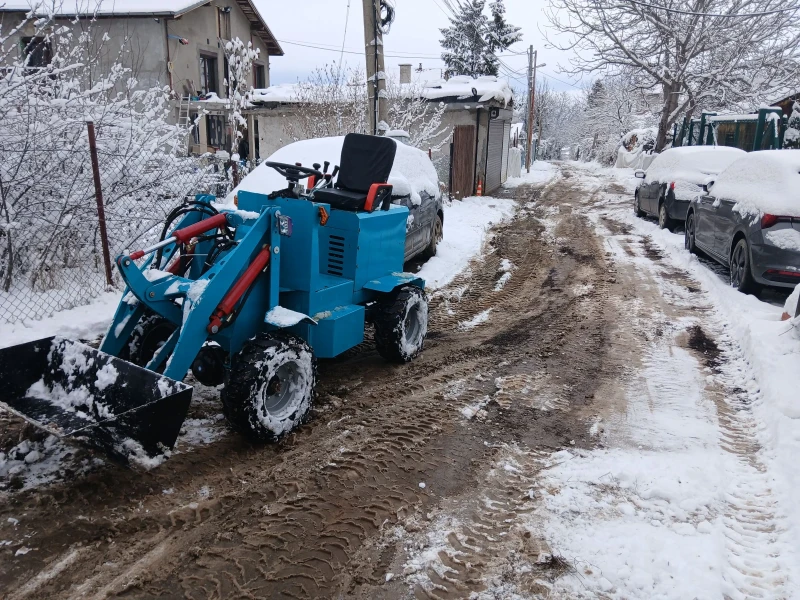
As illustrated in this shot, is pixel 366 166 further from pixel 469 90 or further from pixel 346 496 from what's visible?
pixel 469 90

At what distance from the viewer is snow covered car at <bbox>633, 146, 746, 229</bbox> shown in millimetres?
11297

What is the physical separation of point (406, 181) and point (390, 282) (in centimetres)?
306

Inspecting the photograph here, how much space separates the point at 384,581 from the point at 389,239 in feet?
10.6

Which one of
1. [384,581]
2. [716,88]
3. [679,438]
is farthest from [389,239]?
[716,88]

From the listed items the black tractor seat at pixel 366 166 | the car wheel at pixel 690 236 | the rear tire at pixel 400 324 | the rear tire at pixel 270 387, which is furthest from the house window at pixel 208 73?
the rear tire at pixel 270 387

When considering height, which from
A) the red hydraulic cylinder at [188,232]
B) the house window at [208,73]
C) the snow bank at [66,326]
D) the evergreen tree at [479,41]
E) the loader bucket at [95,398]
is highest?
the evergreen tree at [479,41]

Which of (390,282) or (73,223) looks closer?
(390,282)

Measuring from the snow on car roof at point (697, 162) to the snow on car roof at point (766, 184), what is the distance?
2.82 m

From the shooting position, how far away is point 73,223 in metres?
6.35

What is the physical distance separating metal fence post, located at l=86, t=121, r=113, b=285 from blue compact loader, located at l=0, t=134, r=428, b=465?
213 centimetres

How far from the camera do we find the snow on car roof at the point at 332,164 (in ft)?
24.7

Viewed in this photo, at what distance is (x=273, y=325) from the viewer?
3.90 meters

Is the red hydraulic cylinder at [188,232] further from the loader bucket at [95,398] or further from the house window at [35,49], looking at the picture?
the house window at [35,49]

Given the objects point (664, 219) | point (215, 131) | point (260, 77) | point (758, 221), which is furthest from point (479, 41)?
point (758, 221)
